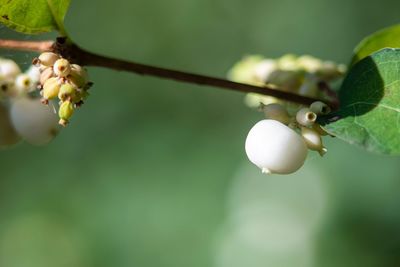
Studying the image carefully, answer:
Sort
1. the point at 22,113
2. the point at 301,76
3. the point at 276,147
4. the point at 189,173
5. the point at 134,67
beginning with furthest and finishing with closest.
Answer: the point at 189,173 < the point at 301,76 < the point at 22,113 < the point at 134,67 < the point at 276,147

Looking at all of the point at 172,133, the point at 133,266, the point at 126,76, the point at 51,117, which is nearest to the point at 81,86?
the point at 51,117

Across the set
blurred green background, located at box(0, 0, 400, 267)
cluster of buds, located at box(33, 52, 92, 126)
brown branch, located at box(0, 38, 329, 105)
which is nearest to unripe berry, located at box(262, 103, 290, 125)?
brown branch, located at box(0, 38, 329, 105)

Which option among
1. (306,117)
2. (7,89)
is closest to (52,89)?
(7,89)

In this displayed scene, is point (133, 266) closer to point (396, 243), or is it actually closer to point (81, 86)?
point (396, 243)

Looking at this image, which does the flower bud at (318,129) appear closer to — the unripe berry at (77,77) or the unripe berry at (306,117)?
the unripe berry at (306,117)

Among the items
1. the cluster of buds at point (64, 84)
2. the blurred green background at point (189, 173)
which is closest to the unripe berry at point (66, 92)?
the cluster of buds at point (64, 84)

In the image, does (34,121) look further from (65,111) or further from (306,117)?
(306,117)
